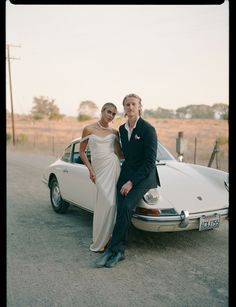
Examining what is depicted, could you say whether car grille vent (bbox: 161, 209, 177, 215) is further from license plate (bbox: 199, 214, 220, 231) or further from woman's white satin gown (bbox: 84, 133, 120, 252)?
woman's white satin gown (bbox: 84, 133, 120, 252)

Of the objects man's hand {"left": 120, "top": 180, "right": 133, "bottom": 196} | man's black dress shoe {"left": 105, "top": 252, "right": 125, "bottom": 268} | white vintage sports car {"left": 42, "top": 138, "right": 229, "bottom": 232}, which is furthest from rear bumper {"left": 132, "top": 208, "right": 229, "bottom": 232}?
man's black dress shoe {"left": 105, "top": 252, "right": 125, "bottom": 268}

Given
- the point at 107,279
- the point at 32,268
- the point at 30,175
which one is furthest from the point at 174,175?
the point at 30,175

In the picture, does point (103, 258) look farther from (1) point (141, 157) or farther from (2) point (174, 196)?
(1) point (141, 157)

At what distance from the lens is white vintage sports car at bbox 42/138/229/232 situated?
4.04m

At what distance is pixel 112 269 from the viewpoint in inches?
150

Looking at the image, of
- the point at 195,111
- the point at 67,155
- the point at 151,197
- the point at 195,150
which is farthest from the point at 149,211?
the point at 195,111

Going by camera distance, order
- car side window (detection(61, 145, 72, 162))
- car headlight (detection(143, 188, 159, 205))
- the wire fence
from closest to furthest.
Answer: car headlight (detection(143, 188, 159, 205)) → car side window (detection(61, 145, 72, 162)) → the wire fence

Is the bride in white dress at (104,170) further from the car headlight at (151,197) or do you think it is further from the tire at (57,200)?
the tire at (57,200)

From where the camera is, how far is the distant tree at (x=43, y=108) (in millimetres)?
72812

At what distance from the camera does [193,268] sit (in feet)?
12.5

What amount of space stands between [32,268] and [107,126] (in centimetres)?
200

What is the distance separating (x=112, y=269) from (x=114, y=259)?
140mm

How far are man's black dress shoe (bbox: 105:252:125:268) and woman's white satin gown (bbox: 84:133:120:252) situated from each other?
0.34 m

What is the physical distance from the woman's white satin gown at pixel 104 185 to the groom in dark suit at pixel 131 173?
11cm
